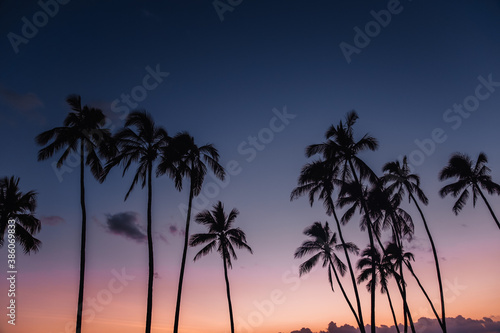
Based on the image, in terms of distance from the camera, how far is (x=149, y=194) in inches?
784

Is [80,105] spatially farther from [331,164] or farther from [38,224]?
[331,164]

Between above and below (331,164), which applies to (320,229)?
below

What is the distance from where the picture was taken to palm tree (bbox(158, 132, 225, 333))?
69.1 ft

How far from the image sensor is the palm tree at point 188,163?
2105cm

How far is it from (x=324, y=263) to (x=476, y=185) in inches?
685

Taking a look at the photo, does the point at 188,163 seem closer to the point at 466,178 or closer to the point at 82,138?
the point at 82,138

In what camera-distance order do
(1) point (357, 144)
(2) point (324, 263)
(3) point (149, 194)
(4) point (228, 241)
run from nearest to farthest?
(3) point (149, 194) → (1) point (357, 144) → (4) point (228, 241) → (2) point (324, 263)

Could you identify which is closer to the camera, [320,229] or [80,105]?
[80,105]

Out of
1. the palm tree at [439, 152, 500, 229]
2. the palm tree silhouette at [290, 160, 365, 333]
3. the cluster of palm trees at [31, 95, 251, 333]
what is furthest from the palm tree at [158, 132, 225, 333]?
the palm tree at [439, 152, 500, 229]

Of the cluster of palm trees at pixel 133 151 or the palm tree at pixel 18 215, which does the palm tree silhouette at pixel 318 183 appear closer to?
the cluster of palm trees at pixel 133 151

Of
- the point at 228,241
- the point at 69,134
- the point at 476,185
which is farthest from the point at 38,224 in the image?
the point at 476,185

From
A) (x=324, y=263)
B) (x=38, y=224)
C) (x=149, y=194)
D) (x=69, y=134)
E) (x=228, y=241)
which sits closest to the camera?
(x=69, y=134)

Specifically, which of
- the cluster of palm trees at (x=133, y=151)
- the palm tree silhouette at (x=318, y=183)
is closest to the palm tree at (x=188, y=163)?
the cluster of palm trees at (x=133, y=151)

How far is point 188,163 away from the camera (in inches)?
917
